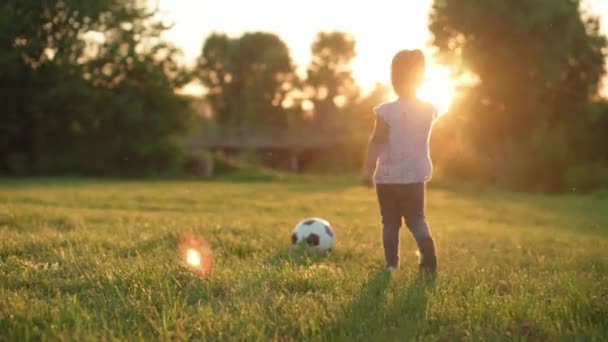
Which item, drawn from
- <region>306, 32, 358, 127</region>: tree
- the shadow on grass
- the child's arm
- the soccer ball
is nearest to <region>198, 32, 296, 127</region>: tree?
<region>306, 32, 358, 127</region>: tree

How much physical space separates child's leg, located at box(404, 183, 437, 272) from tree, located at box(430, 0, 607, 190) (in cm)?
2676

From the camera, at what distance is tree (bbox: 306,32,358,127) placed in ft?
208

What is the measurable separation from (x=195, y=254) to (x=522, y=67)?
99.4 ft

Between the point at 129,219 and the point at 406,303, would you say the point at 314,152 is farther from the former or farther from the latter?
the point at 406,303

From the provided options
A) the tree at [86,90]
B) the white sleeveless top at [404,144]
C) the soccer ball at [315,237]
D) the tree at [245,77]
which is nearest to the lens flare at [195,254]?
the soccer ball at [315,237]

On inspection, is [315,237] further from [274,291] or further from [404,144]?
[274,291]

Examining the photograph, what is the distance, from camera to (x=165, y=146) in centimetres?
3228

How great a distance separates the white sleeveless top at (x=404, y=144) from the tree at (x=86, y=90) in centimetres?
2697

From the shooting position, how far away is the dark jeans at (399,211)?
17.4 ft

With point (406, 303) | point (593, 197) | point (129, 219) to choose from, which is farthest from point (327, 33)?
point (406, 303)

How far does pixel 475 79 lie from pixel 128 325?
32.7 m

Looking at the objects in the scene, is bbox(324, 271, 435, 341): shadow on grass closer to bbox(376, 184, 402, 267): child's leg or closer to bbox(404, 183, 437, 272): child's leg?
bbox(404, 183, 437, 272): child's leg

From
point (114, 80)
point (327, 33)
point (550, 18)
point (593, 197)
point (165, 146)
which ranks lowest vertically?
point (593, 197)

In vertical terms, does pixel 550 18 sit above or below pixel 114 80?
above
